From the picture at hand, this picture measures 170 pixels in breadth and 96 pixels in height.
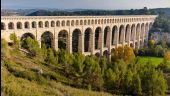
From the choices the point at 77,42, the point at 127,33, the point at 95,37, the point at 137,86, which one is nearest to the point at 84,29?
the point at 77,42

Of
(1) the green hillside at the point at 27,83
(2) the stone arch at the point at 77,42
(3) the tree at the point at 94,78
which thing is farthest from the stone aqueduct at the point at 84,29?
(3) the tree at the point at 94,78

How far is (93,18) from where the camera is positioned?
46562mm

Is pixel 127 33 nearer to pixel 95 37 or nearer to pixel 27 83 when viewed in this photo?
pixel 95 37

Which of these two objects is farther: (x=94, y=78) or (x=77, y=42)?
(x=77, y=42)

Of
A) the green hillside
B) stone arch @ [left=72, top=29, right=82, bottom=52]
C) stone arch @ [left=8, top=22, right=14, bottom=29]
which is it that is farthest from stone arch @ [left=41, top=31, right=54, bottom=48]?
the green hillside

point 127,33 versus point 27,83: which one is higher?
point 27,83

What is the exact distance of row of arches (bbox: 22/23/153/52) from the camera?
4378cm

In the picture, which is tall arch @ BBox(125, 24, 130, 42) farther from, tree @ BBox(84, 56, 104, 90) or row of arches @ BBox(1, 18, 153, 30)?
tree @ BBox(84, 56, 104, 90)

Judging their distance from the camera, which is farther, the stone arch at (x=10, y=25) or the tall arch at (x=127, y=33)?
the tall arch at (x=127, y=33)

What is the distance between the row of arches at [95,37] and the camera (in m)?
43.8

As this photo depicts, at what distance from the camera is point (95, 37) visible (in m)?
56.4

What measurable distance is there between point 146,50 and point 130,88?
31.8 m

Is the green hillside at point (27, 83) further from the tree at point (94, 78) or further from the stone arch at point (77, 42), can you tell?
the stone arch at point (77, 42)

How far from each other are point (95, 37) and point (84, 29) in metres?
12.2
